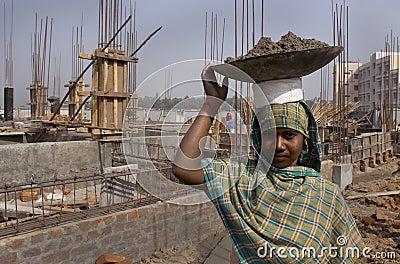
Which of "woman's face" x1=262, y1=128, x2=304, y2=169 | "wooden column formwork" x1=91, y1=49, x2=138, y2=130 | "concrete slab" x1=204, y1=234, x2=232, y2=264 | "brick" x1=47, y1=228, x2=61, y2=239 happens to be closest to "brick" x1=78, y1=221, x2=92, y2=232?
"brick" x1=47, y1=228, x2=61, y2=239

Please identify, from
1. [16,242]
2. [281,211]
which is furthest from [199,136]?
[16,242]

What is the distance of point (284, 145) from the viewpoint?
4.35ft

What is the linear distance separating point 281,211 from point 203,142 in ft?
1.27

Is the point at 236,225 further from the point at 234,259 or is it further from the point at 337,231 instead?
the point at 337,231

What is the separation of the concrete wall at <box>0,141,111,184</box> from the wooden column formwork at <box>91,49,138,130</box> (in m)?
0.57

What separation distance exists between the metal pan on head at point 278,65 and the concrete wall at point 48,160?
235 inches

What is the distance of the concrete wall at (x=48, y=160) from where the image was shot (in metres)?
6.25

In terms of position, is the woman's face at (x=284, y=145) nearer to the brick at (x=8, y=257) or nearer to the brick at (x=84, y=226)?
the brick at (x=8, y=257)

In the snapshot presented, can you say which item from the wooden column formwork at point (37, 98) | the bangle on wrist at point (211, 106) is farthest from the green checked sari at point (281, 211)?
the wooden column formwork at point (37, 98)

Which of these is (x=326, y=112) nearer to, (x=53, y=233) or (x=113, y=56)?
(x=113, y=56)

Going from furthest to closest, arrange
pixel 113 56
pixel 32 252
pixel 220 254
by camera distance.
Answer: pixel 113 56 < pixel 220 254 < pixel 32 252

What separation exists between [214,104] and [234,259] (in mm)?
656

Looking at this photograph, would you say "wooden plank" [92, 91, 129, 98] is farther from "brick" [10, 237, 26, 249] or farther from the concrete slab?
"brick" [10, 237, 26, 249]

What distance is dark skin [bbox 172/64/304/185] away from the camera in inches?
49.7
